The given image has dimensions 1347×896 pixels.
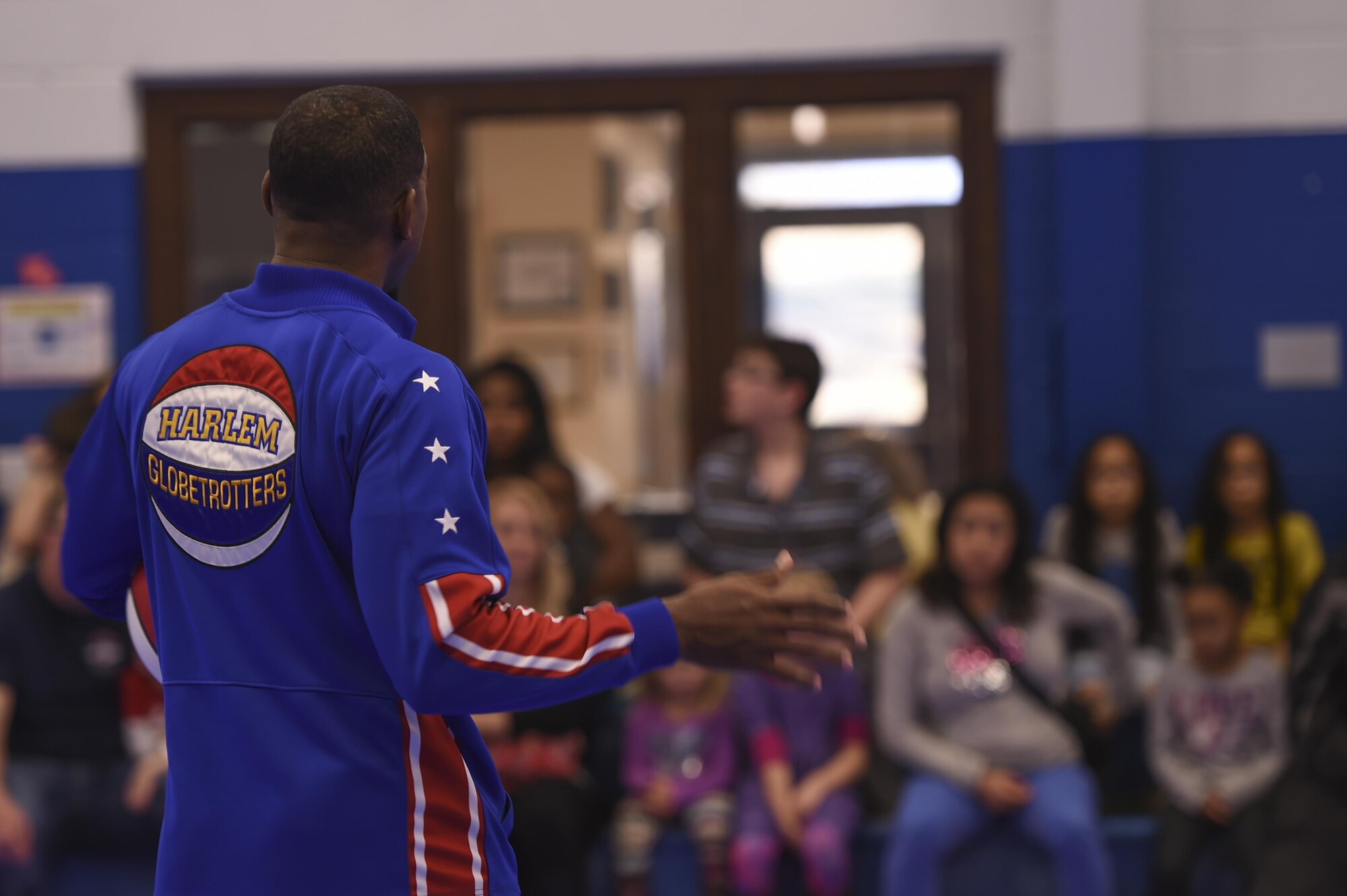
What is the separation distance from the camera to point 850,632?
49.6 inches

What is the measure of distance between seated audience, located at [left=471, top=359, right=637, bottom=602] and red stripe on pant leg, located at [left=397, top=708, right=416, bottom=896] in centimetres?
274

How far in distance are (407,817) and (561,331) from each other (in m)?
5.90

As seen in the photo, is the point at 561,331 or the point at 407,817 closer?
the point at 407,817

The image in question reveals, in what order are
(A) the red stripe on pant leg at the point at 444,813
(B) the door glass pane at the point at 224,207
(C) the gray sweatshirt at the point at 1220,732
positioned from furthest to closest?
(B) the door glass pane at the point at 224,207 → (C) the gray sweatshirt at the point at 1220,732 → (A) the red stripe on pant leg at the point at 444,813

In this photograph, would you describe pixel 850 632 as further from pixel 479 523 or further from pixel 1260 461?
pixel 1260 461

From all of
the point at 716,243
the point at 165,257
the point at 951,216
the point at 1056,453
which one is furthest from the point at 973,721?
the point at 951,216

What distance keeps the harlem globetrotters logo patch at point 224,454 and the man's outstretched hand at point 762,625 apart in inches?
14.1

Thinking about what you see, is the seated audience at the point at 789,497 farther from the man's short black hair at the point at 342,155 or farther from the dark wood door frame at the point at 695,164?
the man's short black hair at the point at 342,155

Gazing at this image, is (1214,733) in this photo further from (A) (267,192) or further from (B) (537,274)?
(B) (537,274)

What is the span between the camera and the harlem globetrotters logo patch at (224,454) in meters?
1.20

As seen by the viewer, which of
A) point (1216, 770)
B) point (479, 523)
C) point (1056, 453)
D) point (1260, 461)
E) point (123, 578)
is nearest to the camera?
point (479, 523)

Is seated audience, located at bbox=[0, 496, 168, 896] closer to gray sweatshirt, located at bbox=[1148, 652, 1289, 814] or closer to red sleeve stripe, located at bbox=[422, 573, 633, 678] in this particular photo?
gray sweatshirt, located at bbox=[1148, 652, 1289, 814]

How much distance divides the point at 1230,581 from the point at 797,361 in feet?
3.93

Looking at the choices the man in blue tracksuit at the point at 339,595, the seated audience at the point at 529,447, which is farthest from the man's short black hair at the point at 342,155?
the seated audience at the point at 529,447
